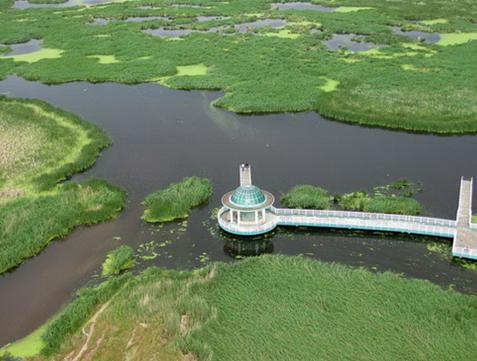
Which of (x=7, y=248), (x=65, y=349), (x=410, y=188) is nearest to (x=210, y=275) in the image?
(x=65, y=349)

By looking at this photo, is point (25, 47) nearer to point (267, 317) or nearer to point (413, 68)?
point (413, 68)

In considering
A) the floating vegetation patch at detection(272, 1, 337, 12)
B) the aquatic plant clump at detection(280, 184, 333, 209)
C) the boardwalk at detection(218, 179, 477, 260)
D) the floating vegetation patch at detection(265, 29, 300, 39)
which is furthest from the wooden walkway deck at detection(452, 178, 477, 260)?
the floating vegetation patch at detection(272, 1, 337, 12)

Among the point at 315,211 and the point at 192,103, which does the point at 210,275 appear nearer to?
the point at 315,211

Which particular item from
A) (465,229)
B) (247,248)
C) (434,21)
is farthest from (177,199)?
(434,21)

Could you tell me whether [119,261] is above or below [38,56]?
below

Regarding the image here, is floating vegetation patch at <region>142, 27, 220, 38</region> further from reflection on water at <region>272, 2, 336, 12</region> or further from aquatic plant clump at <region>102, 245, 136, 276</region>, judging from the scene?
aquatic plant clump at <region>102, 245, 136, 276</region>

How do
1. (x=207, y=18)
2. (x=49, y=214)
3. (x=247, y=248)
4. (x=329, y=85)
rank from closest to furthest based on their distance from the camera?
1. (x=247, y=248)
2. (x=49, y=214)
3. (x=329, y=85)
4. (x=207, y=18)

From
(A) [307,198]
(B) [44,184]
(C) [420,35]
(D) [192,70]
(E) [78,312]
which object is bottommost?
(A) [307,198]

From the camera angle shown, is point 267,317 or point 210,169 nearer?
point 267,317
